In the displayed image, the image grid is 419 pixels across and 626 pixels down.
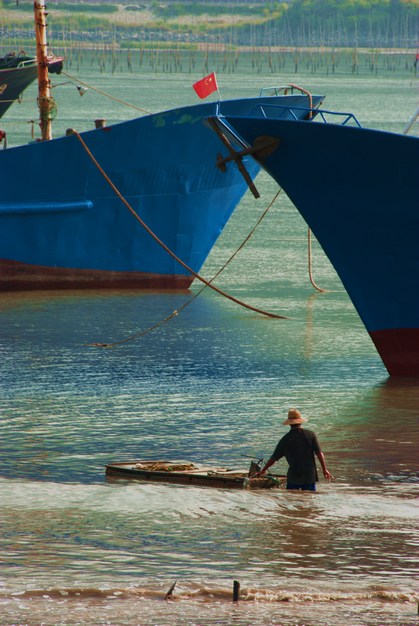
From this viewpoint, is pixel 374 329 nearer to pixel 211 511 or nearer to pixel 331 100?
pixel 211 511

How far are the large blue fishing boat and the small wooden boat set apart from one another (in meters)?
13.7

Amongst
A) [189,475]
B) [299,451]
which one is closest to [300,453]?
[299,451]

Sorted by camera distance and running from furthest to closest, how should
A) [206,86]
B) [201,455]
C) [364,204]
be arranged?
[206,86]
[364,204]
[201,455]

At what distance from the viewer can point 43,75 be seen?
93.0 ft

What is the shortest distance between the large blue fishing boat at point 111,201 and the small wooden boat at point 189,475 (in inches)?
541

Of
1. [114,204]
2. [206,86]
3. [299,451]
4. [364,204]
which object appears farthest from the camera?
[114,204]

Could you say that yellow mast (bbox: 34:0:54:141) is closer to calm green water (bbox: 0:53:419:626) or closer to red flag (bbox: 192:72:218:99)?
calm green water (bbox: 0:53:419:626)

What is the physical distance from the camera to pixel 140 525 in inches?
484

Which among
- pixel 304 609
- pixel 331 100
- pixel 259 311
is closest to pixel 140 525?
pixel 304 609

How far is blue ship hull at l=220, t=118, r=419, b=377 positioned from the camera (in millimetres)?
18062

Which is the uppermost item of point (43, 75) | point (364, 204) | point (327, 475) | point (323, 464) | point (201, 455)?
point (43, 75)

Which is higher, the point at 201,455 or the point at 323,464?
the point at 323,464

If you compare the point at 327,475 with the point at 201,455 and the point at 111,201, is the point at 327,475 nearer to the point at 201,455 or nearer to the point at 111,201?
the point at 201,455

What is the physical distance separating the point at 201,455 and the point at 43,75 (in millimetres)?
15333
